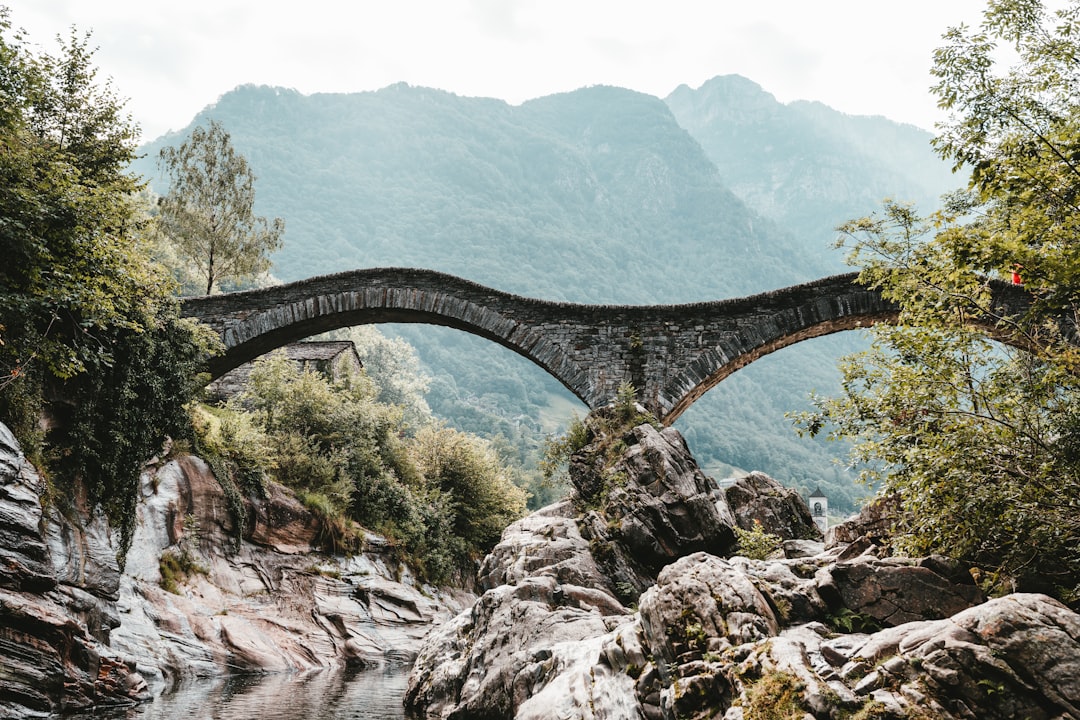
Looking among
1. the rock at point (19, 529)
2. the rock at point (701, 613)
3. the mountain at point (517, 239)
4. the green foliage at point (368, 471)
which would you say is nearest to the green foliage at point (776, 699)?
the rock at point (701, 613)

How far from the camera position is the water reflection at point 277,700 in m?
9.02

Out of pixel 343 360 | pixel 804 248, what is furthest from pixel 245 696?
pixel 804 248

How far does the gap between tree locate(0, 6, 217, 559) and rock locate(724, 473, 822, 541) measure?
1143cm

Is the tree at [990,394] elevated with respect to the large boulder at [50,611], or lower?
elevated

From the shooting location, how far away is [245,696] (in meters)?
10.7

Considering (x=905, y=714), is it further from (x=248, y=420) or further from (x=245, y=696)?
(x=248, y=420)

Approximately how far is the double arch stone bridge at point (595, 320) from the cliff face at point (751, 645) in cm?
704

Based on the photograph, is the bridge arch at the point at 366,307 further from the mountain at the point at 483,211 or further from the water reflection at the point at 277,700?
the mountain at the point at 483,211

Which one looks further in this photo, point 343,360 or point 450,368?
point 450,368

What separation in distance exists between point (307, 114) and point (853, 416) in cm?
20332

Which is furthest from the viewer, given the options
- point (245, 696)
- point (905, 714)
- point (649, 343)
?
point (649, 343)

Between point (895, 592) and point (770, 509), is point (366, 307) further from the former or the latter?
point (895, 592)

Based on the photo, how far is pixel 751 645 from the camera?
19.5 ft

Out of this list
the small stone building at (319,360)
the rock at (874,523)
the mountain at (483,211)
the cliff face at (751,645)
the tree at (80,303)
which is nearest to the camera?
the cliff face at (751,645)
